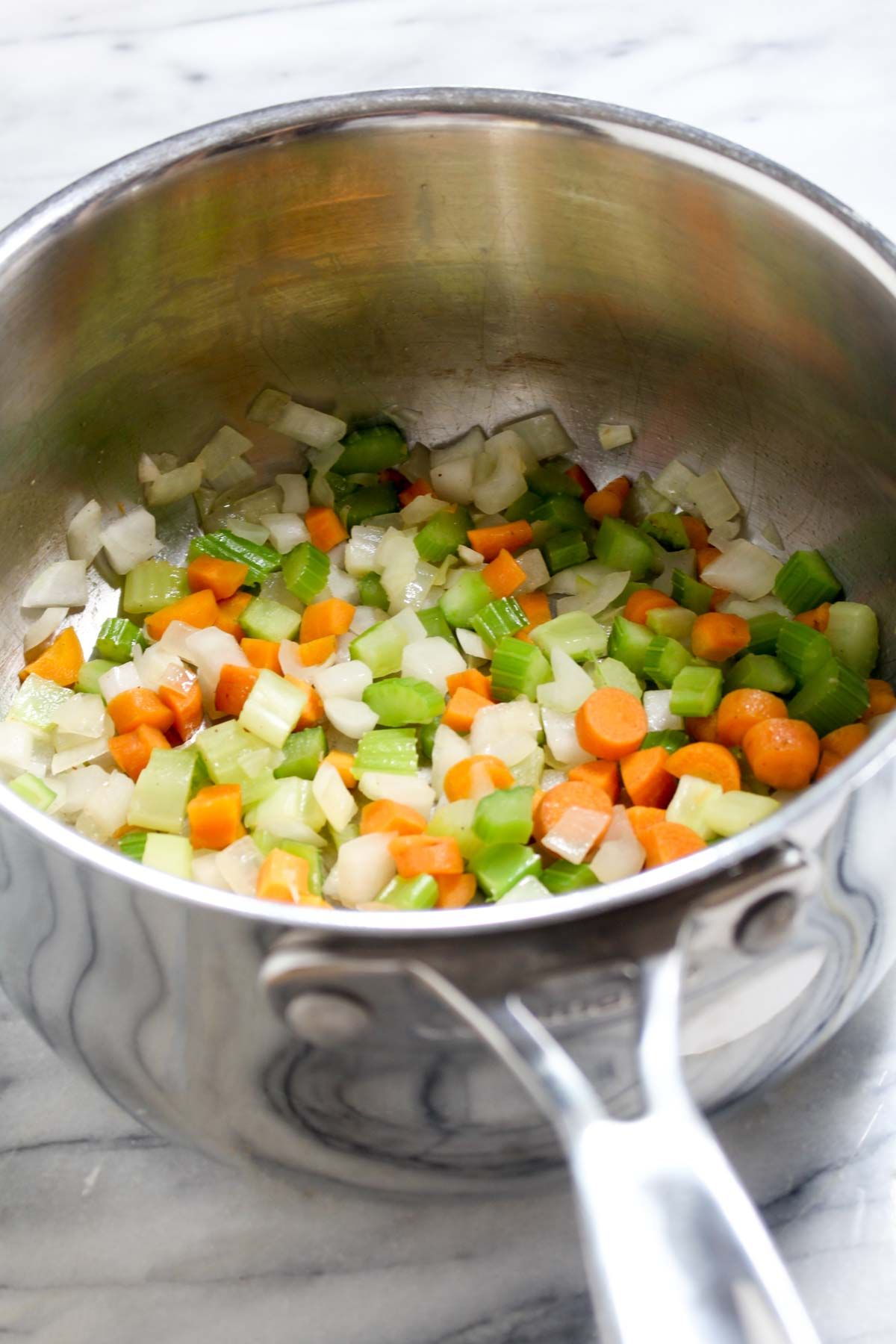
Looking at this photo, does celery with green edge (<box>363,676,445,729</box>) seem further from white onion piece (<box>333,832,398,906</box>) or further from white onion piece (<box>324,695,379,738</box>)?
white onion piece (<box>333,832,398,906</box>)

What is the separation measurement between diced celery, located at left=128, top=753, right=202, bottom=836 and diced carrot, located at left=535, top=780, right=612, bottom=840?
281mm

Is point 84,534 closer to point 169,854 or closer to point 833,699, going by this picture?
point 169,854

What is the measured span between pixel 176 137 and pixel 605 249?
0.37m

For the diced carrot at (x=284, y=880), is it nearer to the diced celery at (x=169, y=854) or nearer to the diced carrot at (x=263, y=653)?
the diced celery at (x=169, y=854)

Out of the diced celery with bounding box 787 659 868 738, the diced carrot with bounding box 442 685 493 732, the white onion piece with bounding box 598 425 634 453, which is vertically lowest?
the diced carrot with bounding box 442 685 493 732

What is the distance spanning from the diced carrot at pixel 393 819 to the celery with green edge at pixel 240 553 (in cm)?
30

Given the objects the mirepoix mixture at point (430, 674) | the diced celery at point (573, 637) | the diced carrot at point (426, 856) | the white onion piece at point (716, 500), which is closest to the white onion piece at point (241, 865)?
the mirepoix mixture at point (430, 674)

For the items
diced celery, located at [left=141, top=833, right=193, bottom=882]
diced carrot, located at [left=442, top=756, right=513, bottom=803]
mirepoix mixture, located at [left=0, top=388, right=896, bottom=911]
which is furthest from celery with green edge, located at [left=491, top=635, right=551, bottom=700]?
diced celery, located at [left=141, top=833, right=193, bottom=882]

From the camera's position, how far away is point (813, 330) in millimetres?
1088

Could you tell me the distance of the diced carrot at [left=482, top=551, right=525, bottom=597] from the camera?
1269 mm

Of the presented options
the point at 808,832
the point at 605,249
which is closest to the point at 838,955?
the point at 808,832

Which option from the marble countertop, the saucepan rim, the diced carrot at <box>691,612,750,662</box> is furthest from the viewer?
the diced carrot at <box>691,612,750,662</box>

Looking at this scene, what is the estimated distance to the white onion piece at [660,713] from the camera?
3.85 ft

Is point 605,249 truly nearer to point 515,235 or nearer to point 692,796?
point 515,235
